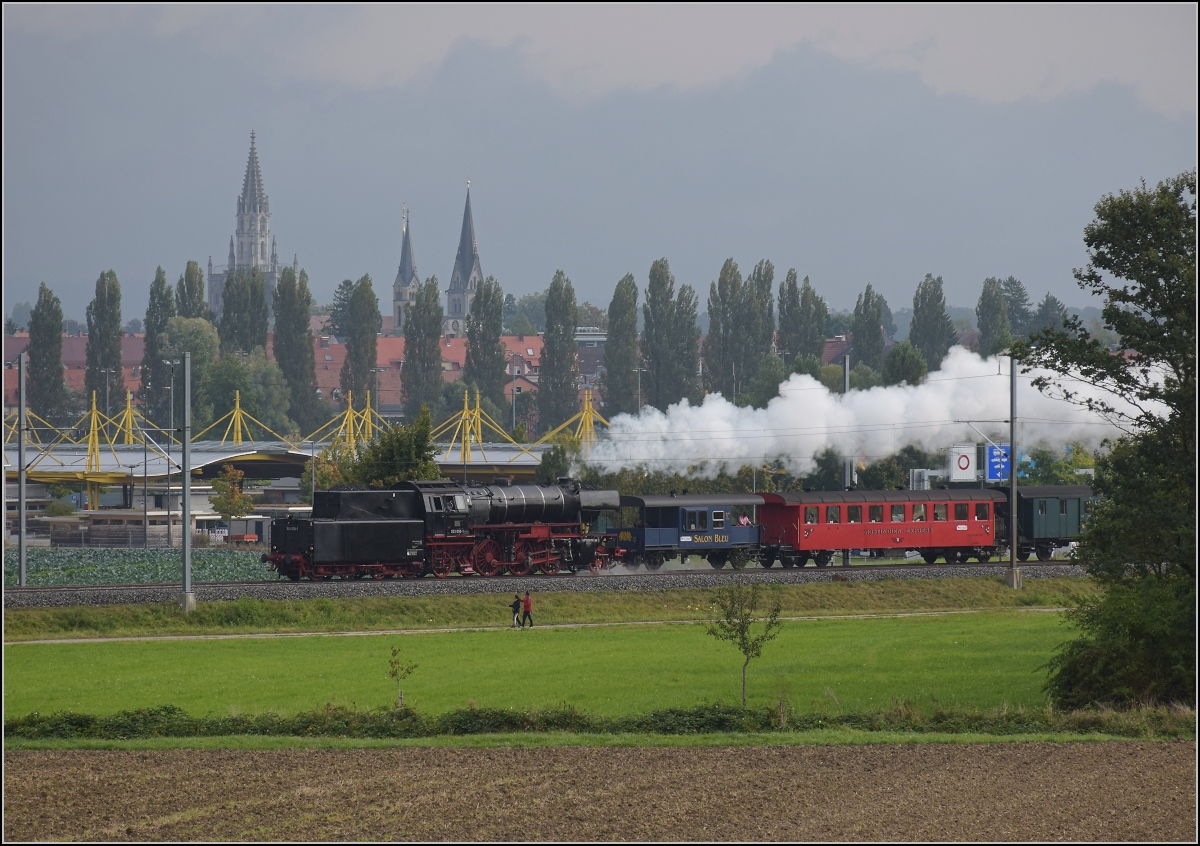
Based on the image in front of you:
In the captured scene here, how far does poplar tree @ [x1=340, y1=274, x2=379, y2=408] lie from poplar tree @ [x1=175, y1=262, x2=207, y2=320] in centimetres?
1826

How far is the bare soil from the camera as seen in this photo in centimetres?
1691

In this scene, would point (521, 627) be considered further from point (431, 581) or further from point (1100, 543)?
point (1100, 543)

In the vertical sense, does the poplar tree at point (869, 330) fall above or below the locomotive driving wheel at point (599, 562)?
above

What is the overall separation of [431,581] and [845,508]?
17.5 meters

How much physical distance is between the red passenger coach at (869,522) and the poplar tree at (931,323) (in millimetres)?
80378

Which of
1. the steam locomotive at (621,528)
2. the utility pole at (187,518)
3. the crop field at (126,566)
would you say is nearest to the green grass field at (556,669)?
the utility pole at (187,518)

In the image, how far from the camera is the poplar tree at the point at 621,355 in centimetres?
13225

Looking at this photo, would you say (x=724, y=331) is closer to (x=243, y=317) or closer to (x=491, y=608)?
(x=243, y=317)

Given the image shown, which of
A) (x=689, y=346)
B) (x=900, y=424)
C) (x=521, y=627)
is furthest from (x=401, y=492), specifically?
(x=689, y=346)

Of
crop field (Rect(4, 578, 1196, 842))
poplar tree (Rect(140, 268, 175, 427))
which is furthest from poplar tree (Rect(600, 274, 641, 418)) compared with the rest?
crop field (Rect(4, 578, 1196, 842))

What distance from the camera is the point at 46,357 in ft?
411

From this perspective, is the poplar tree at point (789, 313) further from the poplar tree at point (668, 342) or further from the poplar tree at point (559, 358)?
the poplar tree at point (559, 358)

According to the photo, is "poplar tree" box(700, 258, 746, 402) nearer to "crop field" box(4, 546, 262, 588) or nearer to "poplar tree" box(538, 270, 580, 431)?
"poplar tree" box(538, 270, 580, 431)

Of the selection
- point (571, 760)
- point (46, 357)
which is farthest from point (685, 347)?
point (571, 760)
